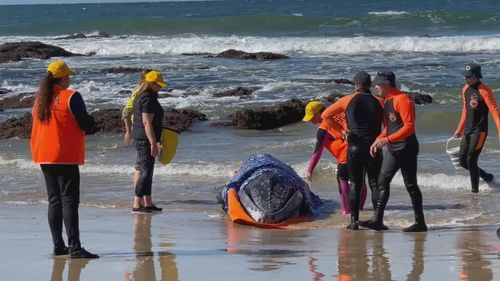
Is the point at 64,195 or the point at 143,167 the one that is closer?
the point at 64,195

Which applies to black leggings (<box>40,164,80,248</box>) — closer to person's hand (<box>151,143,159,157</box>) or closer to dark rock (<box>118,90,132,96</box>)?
person's hand (<box>151,143,159,157</box>)

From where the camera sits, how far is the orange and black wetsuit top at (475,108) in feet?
35.4

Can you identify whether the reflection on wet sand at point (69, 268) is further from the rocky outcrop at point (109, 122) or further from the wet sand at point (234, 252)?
the rocky outcrop at point (109, 122)

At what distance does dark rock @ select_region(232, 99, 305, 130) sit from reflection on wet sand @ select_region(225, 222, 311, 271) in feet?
25.1

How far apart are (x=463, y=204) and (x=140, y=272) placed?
4.66 metres

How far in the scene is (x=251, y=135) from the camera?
54.4ft

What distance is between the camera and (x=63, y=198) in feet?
24.7

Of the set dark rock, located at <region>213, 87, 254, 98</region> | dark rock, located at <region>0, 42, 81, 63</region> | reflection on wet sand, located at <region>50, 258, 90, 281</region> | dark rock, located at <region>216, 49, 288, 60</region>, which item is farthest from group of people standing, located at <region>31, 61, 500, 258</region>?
dark rock, located at <region>0, 42, 81, 63</region>

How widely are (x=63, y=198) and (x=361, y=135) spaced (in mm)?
2823

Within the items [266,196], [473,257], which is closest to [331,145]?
[266,196]

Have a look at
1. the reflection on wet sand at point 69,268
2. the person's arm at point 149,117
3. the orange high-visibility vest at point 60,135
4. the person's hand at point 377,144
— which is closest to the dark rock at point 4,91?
the person's arm at point 149,117

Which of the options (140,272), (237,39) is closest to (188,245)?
(140,272)

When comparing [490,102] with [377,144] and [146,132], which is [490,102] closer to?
[377,144]

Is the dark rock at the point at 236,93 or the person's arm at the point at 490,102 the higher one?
the person's arm at the point at 490,102
